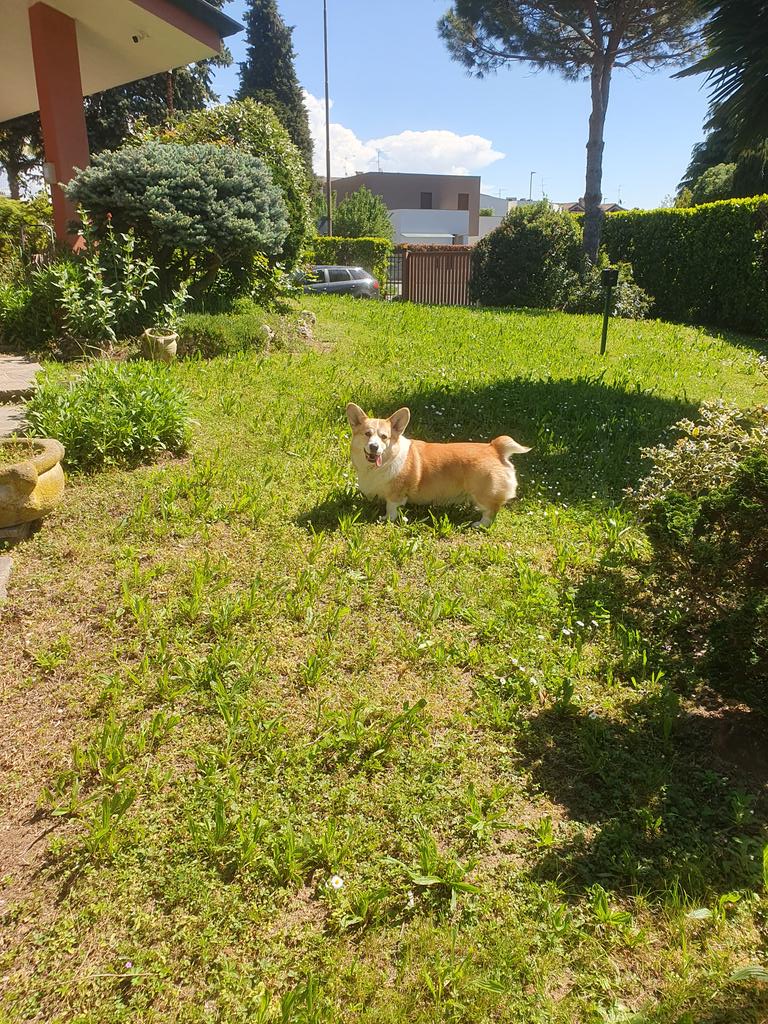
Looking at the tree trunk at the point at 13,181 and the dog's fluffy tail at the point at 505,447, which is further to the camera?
the tree trunk at the point at 13,181

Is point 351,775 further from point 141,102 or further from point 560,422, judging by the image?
point 141,102

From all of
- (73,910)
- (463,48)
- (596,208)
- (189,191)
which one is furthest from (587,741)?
(463,48)

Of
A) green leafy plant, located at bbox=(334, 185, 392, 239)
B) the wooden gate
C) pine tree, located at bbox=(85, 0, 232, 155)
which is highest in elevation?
pine tree, located at bbox=(85, 0, 232, 155)

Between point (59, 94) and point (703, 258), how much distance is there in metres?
13.0

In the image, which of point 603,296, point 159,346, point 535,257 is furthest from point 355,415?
Answer: point 535,257

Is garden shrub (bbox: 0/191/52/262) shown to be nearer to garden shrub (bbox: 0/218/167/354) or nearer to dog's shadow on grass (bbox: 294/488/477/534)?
garden shrub (bbox: 0/218/167/354)

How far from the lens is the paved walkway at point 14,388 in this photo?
4.81 m

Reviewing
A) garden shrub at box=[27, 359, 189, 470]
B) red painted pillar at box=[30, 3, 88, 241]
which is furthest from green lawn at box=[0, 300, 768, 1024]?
red painted pillar at box=[30, 3, 88, 241]

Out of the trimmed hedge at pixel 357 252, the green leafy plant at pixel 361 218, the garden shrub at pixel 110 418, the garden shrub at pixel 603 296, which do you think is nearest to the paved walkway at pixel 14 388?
the garden shrub at pixel 110 418

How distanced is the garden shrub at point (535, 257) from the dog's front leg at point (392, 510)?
1224cm

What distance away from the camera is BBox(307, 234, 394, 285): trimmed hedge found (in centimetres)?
2416

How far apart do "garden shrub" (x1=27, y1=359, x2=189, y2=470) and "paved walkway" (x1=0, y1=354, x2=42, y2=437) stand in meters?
0.23

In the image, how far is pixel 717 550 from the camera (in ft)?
8.66

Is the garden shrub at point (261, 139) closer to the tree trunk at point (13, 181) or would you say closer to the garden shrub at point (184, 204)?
the garden shrub at point (184, 204)
